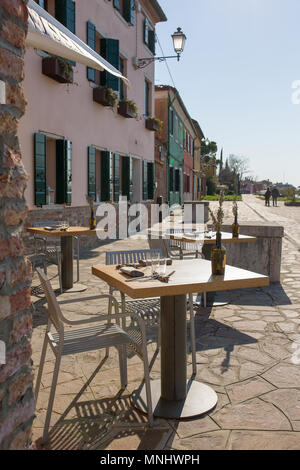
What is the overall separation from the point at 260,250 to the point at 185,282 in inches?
161

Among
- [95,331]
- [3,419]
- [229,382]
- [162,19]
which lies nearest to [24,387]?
[3,419]

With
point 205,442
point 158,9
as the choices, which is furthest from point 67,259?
point 158,9

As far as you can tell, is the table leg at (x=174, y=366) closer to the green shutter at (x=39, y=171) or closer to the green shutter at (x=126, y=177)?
the green shutter at (x=39, y=171)

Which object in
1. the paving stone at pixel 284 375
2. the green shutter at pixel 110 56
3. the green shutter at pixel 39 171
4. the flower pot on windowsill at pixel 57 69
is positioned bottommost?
the paving stone at pixel 284 375

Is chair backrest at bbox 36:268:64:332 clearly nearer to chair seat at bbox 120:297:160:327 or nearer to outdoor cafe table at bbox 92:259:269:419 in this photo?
outdoor cafe table at bbox 92:259:269:419

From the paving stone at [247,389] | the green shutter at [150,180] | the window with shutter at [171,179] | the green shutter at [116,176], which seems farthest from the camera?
the window with shutter at [171,179]

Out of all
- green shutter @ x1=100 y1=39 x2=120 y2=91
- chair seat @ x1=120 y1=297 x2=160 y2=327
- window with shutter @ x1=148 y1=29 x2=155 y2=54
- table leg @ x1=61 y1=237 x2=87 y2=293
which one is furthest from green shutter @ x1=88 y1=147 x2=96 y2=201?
chair seat @ x1=120 y1=297 x2=160 y2=327

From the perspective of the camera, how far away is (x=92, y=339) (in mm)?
2705

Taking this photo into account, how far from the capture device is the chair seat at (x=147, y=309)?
3.39 metres

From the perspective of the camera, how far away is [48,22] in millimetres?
3529

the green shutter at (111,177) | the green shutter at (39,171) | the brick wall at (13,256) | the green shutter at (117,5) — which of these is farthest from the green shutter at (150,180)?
the brick wall at (13,256)

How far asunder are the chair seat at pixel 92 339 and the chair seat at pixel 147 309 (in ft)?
1.55

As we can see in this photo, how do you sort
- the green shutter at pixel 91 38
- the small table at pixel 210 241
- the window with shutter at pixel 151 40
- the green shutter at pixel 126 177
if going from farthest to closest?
the window with shutter at pixel 151 40, the green shutter at pixel 126 177, the green shutter at pixel 91 38, the small table at pixel 210 241

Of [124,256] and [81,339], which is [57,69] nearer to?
[124,256]
